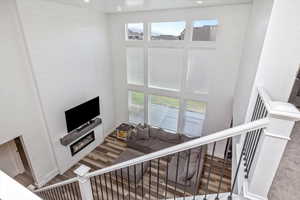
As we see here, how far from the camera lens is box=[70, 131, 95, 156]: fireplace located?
524cm

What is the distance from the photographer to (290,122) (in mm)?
940

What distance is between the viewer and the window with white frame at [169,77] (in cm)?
510

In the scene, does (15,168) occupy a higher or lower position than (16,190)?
lower

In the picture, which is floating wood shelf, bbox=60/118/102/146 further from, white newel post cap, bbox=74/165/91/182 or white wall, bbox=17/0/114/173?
white newel post cap, bbox=74/165/91/182

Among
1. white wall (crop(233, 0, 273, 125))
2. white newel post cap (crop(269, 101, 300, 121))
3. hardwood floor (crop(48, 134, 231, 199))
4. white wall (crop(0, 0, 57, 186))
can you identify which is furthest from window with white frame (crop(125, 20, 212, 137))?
white newel post cap (crop(269, 101, 300, 121))

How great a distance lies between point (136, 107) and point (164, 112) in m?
1.29

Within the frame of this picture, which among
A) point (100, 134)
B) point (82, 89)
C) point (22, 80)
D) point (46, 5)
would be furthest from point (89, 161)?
point (46, 5)

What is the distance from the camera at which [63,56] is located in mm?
4441

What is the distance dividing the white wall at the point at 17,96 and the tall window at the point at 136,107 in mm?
3395

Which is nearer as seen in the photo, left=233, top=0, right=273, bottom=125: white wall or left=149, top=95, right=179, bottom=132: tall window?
left=233, top=0, right=273, bottom=125: white wall

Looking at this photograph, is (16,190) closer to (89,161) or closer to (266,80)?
(266,80)

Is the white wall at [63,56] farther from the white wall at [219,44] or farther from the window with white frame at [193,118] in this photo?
the window with white frame at [193,118]

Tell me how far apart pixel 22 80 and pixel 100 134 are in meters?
3.39

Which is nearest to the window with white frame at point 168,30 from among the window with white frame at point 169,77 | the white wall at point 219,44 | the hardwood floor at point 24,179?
the window with white frame at point 169,77
